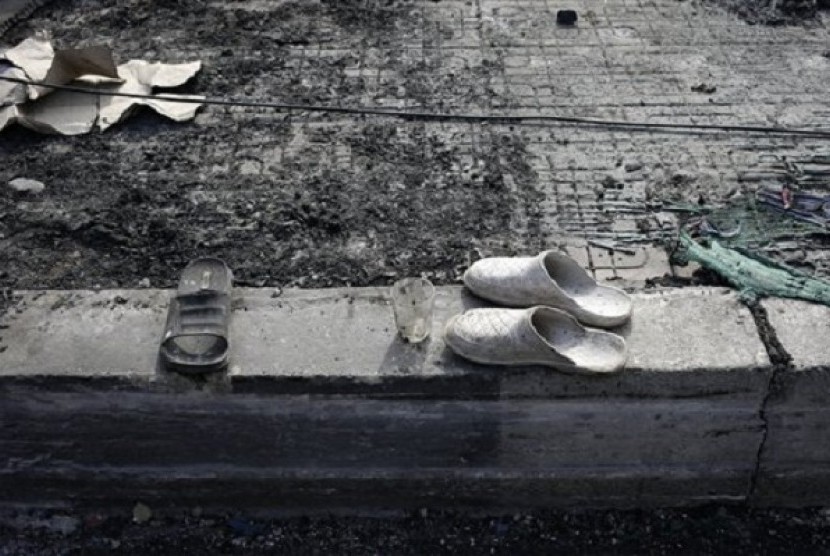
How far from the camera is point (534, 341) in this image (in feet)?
11.5

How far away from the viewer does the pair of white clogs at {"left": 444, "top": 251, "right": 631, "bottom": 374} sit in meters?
3.54

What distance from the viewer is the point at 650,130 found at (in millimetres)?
5422

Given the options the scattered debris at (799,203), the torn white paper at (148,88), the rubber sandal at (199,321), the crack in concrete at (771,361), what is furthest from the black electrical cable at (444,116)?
the crack in concrete at (771,361)

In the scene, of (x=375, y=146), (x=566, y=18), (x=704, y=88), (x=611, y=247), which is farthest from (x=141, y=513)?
(x=566, y=18)

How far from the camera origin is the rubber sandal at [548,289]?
12.5 ft

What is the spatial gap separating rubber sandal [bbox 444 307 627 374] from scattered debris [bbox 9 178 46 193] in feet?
8.36

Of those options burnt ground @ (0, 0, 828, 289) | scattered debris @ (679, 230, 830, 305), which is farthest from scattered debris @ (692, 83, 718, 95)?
scattered debris @ (679, 230, 830, 305)

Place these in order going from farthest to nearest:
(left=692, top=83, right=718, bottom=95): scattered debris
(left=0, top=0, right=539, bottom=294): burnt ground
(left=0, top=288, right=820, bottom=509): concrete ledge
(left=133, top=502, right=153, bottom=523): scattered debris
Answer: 1. (left=692, top=83, right=718, bottom=95): scattered debris
2. (left=0, top=0, right=539, bottom=294): burnt ground
3. (left=133, top=502, right=153, bottom=523): scattered debris
4. (left=0, top=288, right=820, bottom=509): concrete ledge

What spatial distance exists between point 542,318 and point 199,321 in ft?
4.44

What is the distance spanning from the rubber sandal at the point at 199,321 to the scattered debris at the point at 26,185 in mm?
1499

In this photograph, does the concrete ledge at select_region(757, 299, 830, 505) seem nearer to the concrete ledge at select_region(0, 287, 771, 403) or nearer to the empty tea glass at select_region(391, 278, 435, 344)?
the concrete ledge at select_region(0, 287, 771, 403)

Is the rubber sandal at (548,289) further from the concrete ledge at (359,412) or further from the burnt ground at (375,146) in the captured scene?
the burnt ground at (375,146)

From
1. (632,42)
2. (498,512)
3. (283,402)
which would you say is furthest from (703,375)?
(632,42)

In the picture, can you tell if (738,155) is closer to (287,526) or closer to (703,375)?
(703,375)
